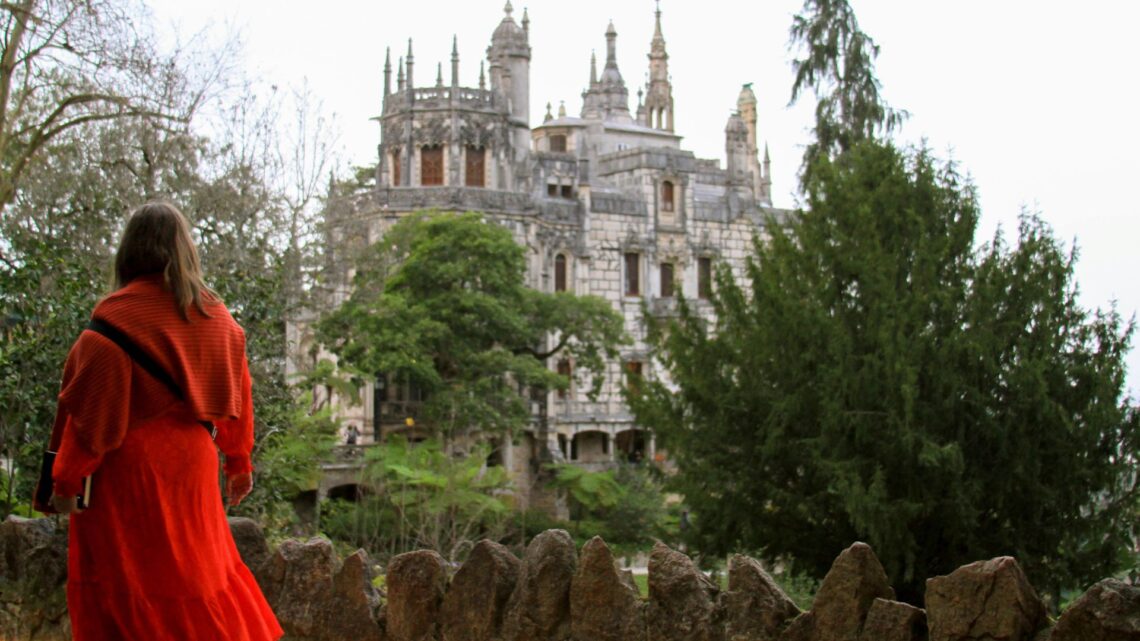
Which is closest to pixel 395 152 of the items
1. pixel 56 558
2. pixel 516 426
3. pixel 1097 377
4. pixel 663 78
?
pixel 516 426

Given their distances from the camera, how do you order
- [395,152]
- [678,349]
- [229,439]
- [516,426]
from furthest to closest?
[395,152] → [516,426] → [678,349] → [229,439]

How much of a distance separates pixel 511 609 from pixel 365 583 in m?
0.93

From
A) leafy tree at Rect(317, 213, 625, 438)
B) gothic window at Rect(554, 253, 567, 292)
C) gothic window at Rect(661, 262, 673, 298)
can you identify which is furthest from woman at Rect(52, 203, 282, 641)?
gothic window at Rect(661, 262, 673, 298)

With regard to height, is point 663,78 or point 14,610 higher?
point 663,78

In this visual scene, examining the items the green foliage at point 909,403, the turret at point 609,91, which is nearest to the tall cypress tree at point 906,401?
the green foliage at point 909,403

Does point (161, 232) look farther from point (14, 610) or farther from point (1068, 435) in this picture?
point (1068, 435)

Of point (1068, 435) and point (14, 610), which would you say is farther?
point (1068, 435)

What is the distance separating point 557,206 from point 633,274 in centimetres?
449

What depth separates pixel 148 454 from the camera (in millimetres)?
5754

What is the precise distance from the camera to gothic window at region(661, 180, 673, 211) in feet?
185

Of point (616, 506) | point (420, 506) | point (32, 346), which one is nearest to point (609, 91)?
point (616, 506)

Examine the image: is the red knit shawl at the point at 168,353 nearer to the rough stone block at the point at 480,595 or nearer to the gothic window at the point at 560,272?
the rough stone block at the point at 480,595

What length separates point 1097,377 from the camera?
20.5m

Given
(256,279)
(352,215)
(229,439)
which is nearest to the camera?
(229,439)
